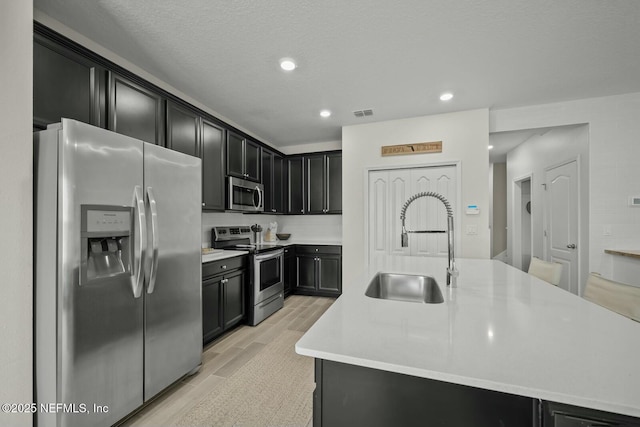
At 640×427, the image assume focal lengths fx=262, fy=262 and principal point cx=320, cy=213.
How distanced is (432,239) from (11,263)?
151 inches

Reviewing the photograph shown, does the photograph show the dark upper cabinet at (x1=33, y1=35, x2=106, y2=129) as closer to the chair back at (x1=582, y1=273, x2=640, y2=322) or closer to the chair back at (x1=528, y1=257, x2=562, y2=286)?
the chair back at (x1=582, y1=273, x2=640, y2=322)

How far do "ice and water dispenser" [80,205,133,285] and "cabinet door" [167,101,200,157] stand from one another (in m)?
1.17

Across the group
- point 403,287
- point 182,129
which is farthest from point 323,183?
point 403,287

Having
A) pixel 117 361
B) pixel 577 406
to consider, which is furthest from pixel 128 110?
pixel 577 406

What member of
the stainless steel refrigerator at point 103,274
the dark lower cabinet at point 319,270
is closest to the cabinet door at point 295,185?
the dark lower cabinet at point 319,270

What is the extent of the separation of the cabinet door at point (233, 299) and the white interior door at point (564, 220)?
161 inches

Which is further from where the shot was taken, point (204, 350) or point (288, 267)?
point (288, 267)

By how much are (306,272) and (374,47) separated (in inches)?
131

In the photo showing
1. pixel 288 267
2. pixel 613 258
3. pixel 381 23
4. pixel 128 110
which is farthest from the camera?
pixel 288 267

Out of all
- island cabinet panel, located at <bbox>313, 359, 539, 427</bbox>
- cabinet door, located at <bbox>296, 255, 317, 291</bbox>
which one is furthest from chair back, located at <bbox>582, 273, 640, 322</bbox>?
cabinet door, located at <bbox>296, 255, 317, 291</bbox>

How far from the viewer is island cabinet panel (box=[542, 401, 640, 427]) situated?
0.59 metres

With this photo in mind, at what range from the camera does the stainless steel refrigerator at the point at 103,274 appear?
1.35 meters

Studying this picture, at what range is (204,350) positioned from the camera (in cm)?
260

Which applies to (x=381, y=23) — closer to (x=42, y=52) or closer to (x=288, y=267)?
(x=42, y=52)
